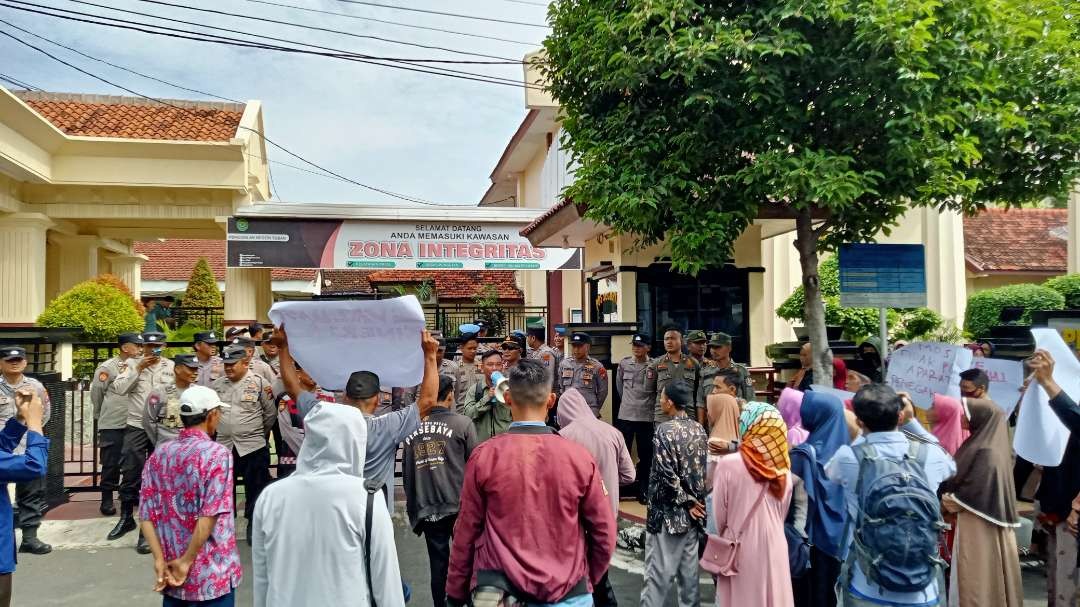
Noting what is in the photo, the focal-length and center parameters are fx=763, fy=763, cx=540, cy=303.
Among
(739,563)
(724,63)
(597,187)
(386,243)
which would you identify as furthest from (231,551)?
(386,243)

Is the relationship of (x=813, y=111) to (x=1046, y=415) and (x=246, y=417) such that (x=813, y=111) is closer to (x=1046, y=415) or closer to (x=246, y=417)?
(x=1046, y=415)

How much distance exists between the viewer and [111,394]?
7691mm

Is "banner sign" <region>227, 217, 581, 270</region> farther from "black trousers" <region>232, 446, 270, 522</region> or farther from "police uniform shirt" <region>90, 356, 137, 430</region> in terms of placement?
"black trousers" <region>232, 446, 270, 522</region>

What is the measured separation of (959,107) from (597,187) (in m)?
2.79

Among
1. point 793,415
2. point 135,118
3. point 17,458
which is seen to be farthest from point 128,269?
point 793,415

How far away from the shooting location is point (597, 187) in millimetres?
6293

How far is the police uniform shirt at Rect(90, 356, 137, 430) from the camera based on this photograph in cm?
767

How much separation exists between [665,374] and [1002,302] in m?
9.33

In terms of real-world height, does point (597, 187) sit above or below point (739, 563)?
above

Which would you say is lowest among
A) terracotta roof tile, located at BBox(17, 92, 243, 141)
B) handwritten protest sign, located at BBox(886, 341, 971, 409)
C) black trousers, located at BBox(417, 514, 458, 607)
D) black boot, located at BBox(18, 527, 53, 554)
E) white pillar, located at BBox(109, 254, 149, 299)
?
black boot, located at BBox(18, 527, 53, 554)

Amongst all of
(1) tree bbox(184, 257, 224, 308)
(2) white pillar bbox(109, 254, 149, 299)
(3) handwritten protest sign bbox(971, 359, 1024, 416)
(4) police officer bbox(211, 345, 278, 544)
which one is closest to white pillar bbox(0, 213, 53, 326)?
(2) white pillar bbox(109, 254, 149, 299)

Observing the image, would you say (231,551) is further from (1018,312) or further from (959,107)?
(1018,312)

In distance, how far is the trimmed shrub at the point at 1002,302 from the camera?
42.7 feet

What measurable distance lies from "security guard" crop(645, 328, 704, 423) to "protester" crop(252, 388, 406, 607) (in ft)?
17.6
